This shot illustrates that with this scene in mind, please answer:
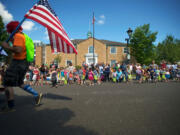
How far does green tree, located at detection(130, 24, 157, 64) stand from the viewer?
33.1m

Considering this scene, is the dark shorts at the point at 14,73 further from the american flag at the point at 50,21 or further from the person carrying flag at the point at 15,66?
the american flag at the point at 50,21

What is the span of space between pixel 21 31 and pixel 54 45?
107 centimetres

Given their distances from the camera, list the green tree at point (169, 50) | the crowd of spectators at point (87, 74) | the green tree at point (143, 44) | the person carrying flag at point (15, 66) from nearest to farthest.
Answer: the person carrying flag at point (15, 66) → the crowd of spectators at point (87, 74) → the green tree at point (143, 44) → the green tree at point (169, 50)

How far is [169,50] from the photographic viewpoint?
140 ft

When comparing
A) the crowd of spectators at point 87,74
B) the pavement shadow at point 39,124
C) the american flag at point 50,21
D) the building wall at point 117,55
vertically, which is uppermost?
the building wall at point 117,55

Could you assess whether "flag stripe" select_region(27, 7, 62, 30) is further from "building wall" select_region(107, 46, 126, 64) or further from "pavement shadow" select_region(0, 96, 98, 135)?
"building wall" select_region(107, 46, 126, 64)

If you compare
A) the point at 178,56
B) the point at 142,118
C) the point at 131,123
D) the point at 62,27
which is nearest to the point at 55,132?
the point at 131,123

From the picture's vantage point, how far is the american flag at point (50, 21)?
3277 millimetres

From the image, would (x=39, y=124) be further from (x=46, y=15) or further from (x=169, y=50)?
(x=169, y=50)

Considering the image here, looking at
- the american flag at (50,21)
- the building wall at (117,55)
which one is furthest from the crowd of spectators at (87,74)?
the building wall at (117,55)

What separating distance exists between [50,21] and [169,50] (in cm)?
4851

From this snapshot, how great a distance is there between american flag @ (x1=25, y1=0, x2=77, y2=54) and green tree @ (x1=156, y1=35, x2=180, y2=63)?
149 ft

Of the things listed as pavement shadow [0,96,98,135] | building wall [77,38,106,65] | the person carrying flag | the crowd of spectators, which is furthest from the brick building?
pavement shadow [0,96,98,135]

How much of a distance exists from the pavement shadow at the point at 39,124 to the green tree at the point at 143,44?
110 feet
